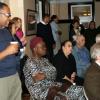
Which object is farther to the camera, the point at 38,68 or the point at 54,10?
the point at 54,10

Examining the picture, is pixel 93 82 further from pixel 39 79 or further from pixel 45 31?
pixel 45 31

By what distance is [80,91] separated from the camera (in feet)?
11.7

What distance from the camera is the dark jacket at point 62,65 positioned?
436 cm

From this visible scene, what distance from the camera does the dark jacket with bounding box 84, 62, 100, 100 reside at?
2.60m

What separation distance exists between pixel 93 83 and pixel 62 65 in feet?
5.97

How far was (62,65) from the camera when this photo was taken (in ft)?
14.5

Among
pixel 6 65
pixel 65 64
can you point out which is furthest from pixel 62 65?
pixel 6 65

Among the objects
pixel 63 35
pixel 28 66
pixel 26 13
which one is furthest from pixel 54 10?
pixel 28 66

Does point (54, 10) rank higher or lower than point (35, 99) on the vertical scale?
higher

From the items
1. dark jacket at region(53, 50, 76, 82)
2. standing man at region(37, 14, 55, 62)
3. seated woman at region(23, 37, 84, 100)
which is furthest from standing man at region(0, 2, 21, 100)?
standing man at region(37, 14, 55, 62)

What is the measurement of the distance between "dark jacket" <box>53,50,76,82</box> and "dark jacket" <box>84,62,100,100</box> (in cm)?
162

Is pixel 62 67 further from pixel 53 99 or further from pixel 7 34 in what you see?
pixel 7 34

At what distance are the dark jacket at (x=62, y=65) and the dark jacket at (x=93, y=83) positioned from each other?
5.32ft

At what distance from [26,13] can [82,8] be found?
6.47 m
